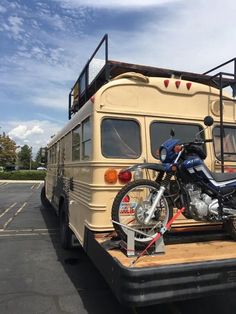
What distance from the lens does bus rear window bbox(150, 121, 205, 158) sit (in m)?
4.93

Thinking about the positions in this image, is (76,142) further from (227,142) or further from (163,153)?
(227,142)

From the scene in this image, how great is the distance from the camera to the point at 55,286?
5.27m

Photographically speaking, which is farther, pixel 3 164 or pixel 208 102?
pixel 3 164

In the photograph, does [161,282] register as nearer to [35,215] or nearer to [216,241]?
[216,241]

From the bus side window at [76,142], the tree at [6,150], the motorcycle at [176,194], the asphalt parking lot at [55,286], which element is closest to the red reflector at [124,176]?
the motorcycle at [176,194]

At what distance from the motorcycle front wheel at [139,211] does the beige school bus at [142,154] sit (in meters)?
0.26

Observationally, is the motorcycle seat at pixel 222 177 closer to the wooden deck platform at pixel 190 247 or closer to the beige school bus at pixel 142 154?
the beige school bus at pixel 142 154

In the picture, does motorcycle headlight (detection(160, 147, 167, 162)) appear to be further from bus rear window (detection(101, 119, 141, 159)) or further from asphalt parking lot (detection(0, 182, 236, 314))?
asphalt parking lot (detection(0, 182, 236, 314))

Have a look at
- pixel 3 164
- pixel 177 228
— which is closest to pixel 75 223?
pixel 177 228

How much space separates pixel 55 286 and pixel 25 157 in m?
83.5

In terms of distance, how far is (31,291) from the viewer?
5043 mm

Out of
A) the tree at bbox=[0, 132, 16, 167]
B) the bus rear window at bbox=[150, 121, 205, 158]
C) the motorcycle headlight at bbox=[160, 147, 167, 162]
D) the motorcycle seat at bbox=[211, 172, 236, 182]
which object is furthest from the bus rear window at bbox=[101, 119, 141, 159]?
the tree at bbox=[0, 132, 16, 167]

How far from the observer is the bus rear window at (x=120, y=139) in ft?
15.3

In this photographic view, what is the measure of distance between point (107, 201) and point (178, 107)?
160cm
